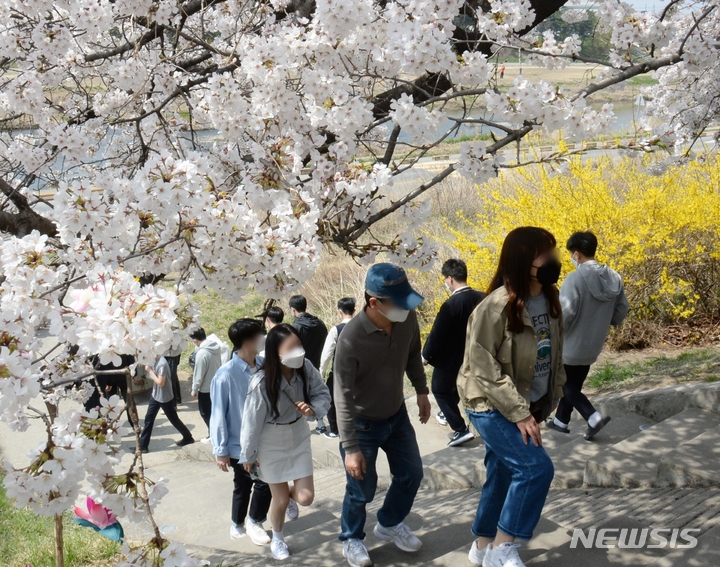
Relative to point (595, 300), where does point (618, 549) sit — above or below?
below

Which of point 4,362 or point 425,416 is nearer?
point 4,362

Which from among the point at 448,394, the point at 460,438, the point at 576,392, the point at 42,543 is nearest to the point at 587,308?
the point at 576,392

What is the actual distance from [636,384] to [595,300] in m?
1.25

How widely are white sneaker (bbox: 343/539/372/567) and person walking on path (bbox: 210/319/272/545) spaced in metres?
0.96

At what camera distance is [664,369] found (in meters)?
5.72

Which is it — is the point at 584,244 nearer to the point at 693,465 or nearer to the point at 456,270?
the point at 456,270

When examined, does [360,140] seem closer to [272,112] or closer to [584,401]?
[272,112]

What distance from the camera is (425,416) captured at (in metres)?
3.64

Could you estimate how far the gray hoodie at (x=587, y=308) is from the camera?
4.53 m

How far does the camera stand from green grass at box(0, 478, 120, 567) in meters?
4.08

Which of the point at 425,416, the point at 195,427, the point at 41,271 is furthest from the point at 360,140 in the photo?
the point at 195,427

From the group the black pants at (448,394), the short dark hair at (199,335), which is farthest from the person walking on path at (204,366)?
the black pants at (448,394)

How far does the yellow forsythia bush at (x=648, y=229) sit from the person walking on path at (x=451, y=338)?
205 centimetres
